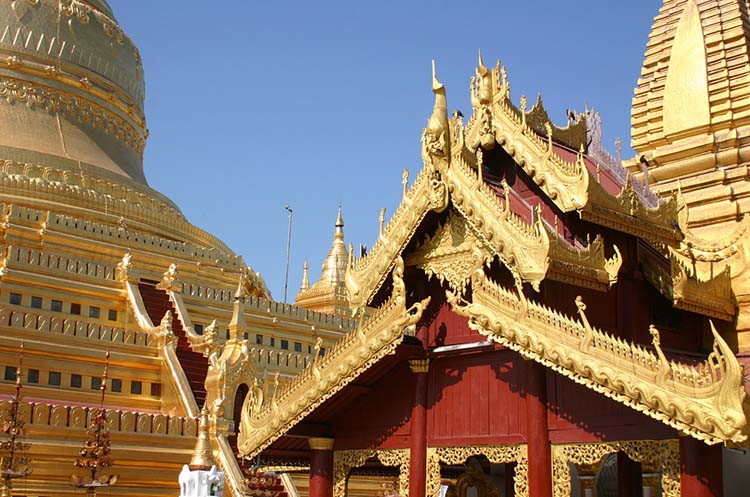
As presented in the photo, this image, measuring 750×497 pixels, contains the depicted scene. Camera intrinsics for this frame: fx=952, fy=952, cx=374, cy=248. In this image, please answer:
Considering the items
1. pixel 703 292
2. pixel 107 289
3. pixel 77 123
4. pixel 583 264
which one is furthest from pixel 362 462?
pixel 77 123

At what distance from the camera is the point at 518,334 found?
9.84m

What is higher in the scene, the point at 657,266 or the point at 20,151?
the point at 20,151

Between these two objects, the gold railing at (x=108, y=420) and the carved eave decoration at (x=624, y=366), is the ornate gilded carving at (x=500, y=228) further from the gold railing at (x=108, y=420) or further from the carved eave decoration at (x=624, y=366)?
the gold railing at (x=108, y=420)

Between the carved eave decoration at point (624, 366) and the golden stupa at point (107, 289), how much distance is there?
3763mm

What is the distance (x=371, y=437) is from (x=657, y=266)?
4.20 meters

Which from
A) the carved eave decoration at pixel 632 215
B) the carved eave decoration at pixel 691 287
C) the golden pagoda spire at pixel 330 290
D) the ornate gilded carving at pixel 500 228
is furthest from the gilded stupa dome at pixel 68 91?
the carved eave decoration at pixel 632 215

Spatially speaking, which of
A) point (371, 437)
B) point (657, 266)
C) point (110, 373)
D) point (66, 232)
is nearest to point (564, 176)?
point (657, 266)

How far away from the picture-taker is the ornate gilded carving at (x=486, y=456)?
33.9ft

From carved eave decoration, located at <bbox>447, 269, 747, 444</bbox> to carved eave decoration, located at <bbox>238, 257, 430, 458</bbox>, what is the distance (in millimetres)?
814

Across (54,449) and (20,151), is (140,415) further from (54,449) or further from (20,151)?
(20,151)

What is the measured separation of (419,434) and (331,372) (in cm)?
131

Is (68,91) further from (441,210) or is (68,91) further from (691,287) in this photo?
(691,287)

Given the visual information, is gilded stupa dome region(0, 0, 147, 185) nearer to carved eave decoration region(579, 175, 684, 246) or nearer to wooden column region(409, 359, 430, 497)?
wooden column region(409, 359, 430, 497)

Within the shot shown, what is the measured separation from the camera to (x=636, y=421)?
31.2 ft
